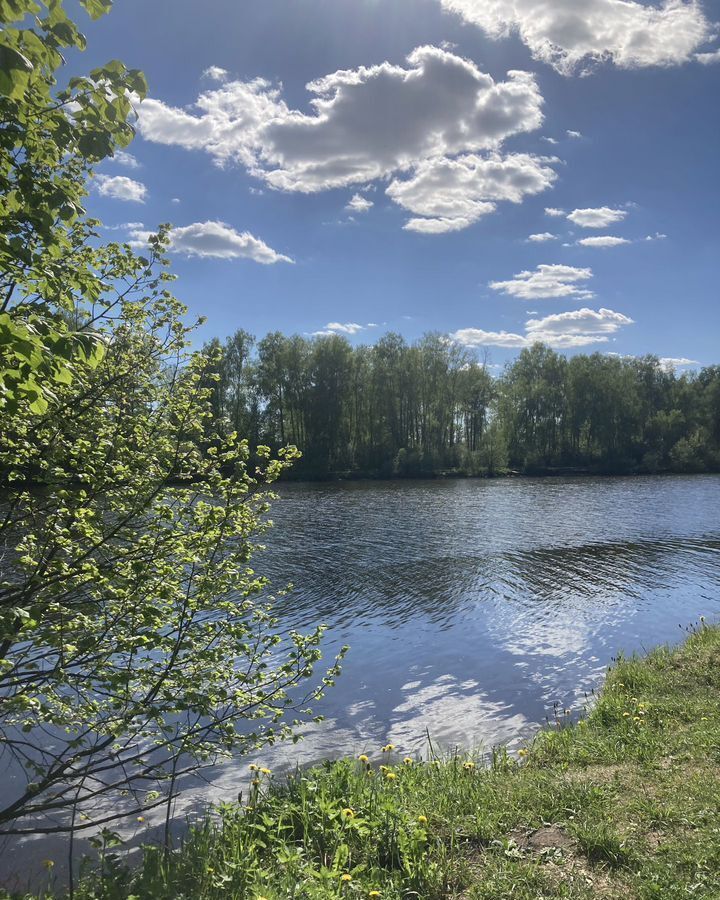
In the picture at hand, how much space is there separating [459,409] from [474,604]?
7417cm

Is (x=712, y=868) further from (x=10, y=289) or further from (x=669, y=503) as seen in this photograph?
(x=669, y=503)

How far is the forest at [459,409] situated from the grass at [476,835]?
66.8 metres

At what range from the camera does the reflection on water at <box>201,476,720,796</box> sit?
10.8 meters

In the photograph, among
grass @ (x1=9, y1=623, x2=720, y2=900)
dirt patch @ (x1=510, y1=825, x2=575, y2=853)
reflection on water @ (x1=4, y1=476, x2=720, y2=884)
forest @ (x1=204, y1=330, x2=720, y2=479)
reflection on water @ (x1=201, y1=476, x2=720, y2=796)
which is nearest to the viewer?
grass @ (x1=9, y1=623, x2=720, y2=900)

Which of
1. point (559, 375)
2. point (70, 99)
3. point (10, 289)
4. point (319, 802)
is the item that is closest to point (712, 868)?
point (319, 802)

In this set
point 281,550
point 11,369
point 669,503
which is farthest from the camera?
point 669,503

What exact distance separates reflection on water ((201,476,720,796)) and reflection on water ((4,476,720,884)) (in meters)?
0.06

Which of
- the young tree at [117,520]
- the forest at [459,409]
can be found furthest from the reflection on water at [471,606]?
the forest at [459,409]

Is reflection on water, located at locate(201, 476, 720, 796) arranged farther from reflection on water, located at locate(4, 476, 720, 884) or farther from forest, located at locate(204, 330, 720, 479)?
forest, located at locate(204, 330, 720, 479)

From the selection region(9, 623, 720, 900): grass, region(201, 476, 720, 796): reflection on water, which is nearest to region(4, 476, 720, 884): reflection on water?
region(201, 476, 720, 796): reflection on water

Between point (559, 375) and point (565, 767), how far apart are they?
320ft

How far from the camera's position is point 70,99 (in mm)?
3795

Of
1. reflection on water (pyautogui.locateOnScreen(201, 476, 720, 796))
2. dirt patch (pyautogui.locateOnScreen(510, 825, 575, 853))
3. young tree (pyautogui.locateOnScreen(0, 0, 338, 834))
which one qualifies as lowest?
reflection on water (pyautogui.locateOnScreen(201, 476, 720, 796))

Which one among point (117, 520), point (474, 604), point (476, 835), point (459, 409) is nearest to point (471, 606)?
point (474, 604)
